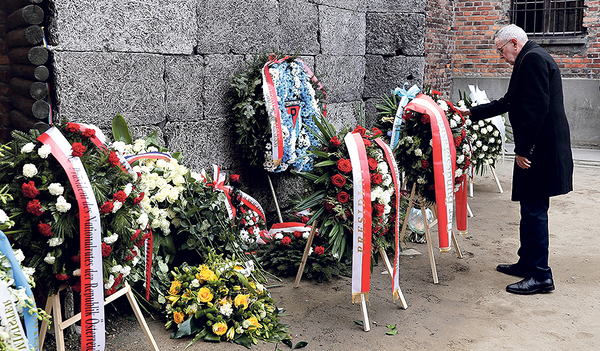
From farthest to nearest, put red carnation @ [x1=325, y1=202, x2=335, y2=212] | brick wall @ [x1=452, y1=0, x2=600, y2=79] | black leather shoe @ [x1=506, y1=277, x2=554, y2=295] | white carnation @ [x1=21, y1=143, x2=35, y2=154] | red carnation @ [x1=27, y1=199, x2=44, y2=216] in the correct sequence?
brick wall @ [x1=452, y1=0, x2=600, y2=79] → black leather shoe @ [x1=506, y1=277, x2=554, y2=295] → red carnation @ [x1=325, y1=202, x2=335, y2=212] → white carnation @ [x1=21, y1=143, x2=35, y2=154] → red carnation @ [x1=27, y1=199, x2=44, y2=216]

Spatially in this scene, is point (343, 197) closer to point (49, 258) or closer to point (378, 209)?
point (378, 209)

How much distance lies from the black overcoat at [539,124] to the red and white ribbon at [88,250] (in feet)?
10.3

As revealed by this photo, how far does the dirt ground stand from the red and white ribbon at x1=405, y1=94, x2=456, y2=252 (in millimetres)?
598

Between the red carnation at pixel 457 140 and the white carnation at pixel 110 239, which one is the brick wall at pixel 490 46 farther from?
the white carnation at pixel 110 239

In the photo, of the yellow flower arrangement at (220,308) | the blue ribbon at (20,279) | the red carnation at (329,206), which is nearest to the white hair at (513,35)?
the red carnation at (329,206)

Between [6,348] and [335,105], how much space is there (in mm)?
5179

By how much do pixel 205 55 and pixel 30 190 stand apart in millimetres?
2534

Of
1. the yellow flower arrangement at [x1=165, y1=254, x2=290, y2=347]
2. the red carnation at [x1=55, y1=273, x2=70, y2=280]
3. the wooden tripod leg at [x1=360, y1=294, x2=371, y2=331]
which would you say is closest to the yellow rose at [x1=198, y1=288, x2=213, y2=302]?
Result: the yellow flower arrangement at [x1=165, y1=254, x2=290, y2=347]

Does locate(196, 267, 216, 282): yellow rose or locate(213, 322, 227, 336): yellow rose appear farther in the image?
locate(196, 267, 216, 282): yellow rose

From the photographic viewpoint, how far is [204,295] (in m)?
3.26

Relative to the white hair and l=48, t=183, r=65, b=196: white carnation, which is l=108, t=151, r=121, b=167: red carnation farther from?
the white hair

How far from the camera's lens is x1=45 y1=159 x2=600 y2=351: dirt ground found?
11.1 feet

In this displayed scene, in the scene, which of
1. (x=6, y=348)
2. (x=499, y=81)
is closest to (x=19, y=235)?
(x=6, y=348)

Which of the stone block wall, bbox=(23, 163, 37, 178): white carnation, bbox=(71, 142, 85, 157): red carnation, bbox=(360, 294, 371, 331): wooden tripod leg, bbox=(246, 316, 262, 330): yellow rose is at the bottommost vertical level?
bbox=(360, 294, 371, 331): wooden tripod leg
